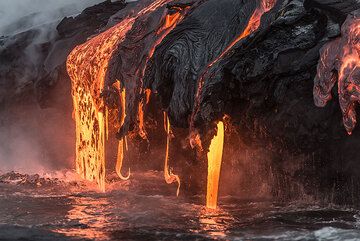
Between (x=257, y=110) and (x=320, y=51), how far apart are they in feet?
4.79

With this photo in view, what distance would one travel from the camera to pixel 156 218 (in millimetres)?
8258

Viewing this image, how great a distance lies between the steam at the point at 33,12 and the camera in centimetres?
1942

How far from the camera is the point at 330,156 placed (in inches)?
347

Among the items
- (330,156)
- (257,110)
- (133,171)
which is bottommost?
(133,171)

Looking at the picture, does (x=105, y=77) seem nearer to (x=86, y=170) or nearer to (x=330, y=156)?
(x=86, y=170)

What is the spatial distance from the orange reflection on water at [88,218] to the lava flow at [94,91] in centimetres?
160

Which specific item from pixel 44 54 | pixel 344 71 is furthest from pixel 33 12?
pixel 344 71

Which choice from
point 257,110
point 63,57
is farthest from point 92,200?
point 63,57

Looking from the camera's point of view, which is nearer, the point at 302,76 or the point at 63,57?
the point at 302,76

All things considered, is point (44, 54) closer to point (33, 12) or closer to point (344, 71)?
point (33, 12)

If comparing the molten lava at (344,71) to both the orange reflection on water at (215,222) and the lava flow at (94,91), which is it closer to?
the orange reflection on water at (215,222)

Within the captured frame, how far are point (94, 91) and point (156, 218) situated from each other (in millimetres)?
4419

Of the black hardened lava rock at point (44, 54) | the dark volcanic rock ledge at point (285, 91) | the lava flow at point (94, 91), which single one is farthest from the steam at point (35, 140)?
the dark volcanic rock ledge at point (285, 91)

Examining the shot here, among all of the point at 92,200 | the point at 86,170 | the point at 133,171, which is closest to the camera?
the point at 92,200
